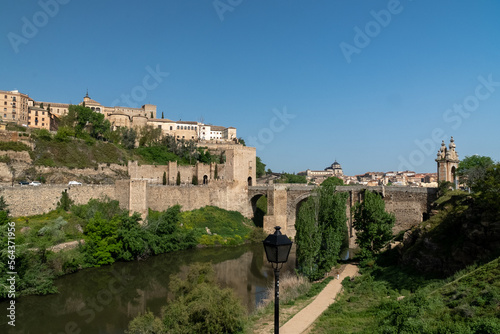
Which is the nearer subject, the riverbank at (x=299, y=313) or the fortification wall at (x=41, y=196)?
the riverbank at (x=299, y=313)

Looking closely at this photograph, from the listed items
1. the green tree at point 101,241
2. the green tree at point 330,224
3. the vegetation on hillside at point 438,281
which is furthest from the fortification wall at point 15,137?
the vegetation on hillside at point 438,281

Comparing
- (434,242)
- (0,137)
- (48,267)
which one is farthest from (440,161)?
(0,137)

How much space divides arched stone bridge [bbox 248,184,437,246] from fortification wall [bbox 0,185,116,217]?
1591cm

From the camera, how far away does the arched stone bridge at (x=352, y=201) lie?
28.9m

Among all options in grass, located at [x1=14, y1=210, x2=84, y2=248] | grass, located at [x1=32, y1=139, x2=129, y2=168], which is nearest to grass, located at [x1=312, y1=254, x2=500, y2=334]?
grass, located at [x1=14, y1=210, x2=84, y2=248]

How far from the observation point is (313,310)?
1402 centimetres

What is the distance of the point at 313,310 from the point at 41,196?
943 inches

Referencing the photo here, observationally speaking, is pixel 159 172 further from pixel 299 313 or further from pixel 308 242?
pixel 299 313

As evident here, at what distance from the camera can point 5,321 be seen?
1622 centimetres

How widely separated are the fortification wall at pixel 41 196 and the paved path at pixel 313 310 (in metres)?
22.6

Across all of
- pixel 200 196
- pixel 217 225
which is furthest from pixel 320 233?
pixel 200 196

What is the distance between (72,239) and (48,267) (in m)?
3.69

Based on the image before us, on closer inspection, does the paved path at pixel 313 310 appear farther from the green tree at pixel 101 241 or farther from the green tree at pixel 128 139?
the green tree at pixel 128 139

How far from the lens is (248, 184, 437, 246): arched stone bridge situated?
94.7 ft
